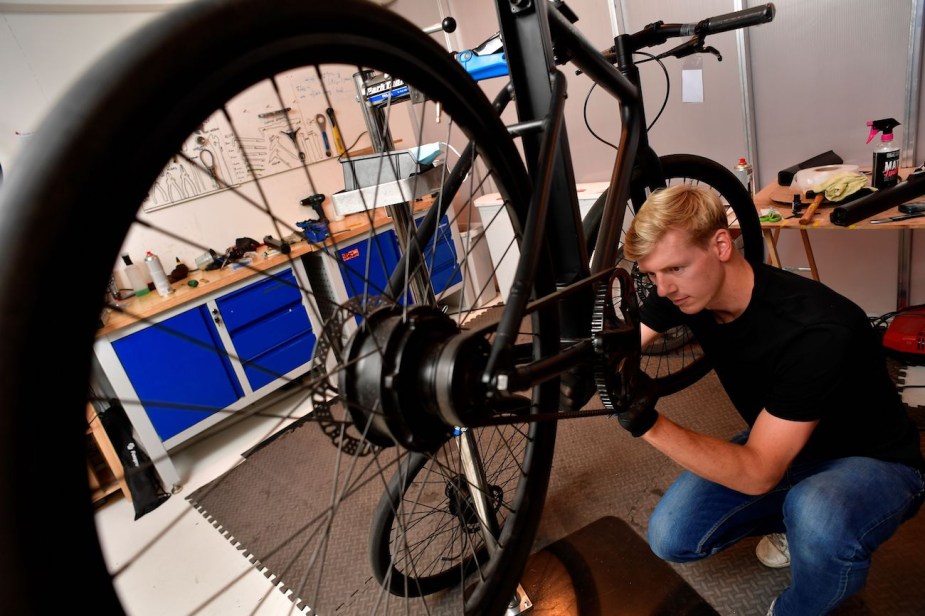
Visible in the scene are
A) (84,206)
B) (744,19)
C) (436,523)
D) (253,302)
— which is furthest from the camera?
(253,302)

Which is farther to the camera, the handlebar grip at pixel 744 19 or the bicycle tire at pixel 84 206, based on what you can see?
the handlebar grip at pixel 744 19

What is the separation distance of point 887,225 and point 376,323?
65.7 inches

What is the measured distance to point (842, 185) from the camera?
1.84 m

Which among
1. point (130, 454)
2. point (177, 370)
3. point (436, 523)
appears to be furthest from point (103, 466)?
point (436, 523)

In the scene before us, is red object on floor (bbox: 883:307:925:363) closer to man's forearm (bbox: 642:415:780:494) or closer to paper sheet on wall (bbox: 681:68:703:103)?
paper sheet on wall (bbox: 681:68:703:103)

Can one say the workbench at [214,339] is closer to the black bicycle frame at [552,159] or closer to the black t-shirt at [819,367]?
the black bicycle frame at [552,159]

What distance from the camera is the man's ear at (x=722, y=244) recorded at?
3.58 feet

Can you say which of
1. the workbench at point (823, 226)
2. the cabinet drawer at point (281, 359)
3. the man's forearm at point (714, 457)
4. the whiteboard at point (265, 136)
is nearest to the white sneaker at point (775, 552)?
A: the man's forearm at point (714, 457)

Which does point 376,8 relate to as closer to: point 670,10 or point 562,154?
point 562,154

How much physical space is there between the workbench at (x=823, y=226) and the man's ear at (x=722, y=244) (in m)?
0.81

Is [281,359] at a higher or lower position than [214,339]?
lower

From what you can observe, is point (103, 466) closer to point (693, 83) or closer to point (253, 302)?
point (253, 302)

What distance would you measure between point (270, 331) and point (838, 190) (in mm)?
2482

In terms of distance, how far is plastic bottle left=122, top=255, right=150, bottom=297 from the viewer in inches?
103
